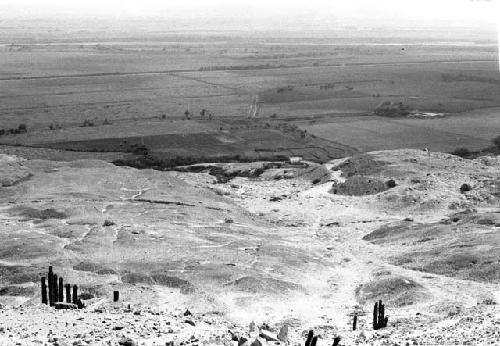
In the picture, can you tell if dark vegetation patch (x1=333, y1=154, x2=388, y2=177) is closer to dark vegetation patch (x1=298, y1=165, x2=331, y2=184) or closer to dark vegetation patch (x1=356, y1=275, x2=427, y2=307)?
dark vegetation patch (x1=298, y1=165, x2=331, y2=184)

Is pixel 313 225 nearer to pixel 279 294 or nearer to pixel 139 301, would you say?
pixel 279 294

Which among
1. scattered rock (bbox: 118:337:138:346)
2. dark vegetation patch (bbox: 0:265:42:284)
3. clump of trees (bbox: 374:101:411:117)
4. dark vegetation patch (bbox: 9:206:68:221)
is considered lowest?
clump of trees (bbox: 374:101:411:117)

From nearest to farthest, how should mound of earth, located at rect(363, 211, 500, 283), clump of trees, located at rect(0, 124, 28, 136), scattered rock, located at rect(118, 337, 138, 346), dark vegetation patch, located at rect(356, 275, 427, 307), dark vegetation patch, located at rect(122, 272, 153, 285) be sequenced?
scattered rock, located at rect(118, 337, 138, 346) < dark vegetation patch, located at rect(356, 275, 427, 307) < dark vegetation patch, located at rect(122, 272, 153, 285) < mound of earth, located at rect(363, 211, 500, 283) < clump of trees, located at rect(0, 124, 28, 136)

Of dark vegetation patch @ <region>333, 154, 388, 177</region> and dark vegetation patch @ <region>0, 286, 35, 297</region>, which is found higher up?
dark vegetation patch @ <region>0, 286, 35, 297</region>

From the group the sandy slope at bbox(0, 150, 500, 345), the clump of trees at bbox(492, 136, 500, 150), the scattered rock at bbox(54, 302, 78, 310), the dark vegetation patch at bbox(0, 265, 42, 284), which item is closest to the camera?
the scattered rock at bbox(54, 302, 78, 310)

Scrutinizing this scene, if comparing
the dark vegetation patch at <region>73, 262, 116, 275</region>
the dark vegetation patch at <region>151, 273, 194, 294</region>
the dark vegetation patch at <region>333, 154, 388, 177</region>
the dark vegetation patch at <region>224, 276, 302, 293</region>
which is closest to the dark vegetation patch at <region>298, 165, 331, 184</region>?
the dark vegetation patch at <region>333, 154, 388, 177</region>

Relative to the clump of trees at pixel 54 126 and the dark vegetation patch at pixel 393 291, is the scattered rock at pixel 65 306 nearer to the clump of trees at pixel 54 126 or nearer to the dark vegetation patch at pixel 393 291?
the dark vegetation patch at pixel 393 291

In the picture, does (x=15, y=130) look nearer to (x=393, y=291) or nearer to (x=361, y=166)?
(x=361, y=166)

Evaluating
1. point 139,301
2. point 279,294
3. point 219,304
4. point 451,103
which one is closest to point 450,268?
point 279,294
